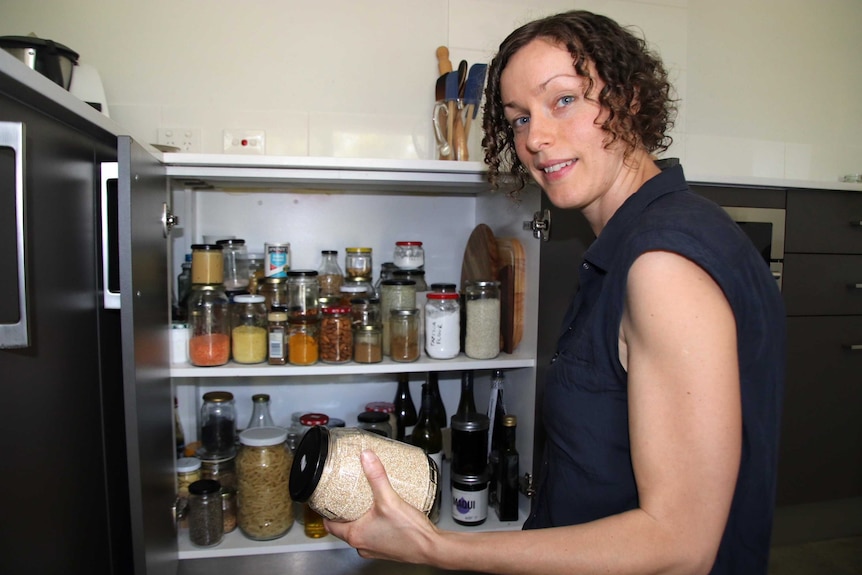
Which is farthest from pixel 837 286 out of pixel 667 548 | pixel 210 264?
pixel 210 264

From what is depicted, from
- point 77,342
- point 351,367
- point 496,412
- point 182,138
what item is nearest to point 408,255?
point 351,367

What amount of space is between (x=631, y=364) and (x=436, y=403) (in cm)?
105

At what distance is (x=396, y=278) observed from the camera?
1434 millimetres

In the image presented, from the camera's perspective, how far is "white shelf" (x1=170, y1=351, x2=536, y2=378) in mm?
1199

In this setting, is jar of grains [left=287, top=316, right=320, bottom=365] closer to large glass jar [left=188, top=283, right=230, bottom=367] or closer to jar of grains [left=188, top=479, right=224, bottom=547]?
large glass jar [left=188, top=283, right=230, bottom=367]

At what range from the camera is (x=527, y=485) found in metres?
1.29

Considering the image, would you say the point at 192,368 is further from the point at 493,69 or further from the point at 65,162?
the point at 493,69

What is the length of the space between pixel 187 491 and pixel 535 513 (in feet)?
2.60

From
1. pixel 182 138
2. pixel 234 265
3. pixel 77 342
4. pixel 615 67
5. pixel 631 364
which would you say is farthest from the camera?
pixel 182 138

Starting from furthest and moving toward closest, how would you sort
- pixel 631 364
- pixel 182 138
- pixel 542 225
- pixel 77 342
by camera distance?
pixel 182 138, pixel 542 225, pixel 77 342, pixel 631 364

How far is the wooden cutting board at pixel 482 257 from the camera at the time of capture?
1408 mm

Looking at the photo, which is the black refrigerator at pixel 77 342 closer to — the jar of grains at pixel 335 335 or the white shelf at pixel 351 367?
the white shelf at pixel 351 367

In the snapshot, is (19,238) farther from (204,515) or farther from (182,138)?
(182,138)

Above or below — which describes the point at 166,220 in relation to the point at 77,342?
above
